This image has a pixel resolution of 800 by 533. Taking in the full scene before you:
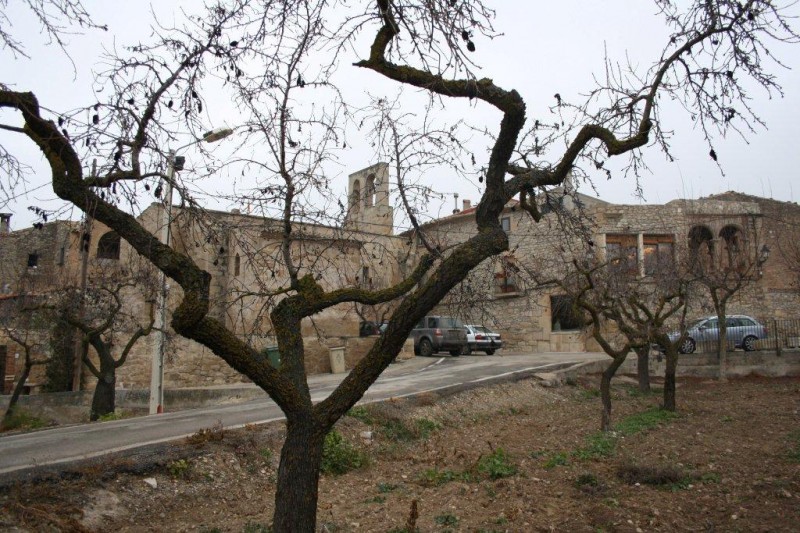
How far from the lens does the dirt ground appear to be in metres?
6.02

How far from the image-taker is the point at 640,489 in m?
7.18

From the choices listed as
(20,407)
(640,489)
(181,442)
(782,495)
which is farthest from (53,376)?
(782,495)

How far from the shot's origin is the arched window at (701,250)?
57.5ft

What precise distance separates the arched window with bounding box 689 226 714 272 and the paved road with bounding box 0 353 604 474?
5514 millimetres

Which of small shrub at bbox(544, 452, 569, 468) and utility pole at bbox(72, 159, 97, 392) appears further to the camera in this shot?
small shrub at bbox(544, 452, 569, 468)

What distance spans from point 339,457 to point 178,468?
2301 mm

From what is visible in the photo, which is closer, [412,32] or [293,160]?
[412,32]

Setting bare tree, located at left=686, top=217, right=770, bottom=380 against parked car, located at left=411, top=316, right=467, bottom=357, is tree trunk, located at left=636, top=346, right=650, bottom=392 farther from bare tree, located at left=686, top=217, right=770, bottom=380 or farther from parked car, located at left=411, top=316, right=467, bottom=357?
parked car, located at left=411, top=316, right=467, bottom=357

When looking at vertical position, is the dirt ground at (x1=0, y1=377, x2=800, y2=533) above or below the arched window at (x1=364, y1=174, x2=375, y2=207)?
below

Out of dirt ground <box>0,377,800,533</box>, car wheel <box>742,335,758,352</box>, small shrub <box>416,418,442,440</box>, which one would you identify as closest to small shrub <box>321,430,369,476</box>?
dirt ground <box>0,377,800,533</box>

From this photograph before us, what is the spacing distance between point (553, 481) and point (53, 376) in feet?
60.4

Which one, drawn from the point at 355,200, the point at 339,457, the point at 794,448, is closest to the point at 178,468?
the point at 339,457

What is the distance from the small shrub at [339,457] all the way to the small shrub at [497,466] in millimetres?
1812

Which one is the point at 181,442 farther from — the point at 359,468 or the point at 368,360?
the point at 368,360
